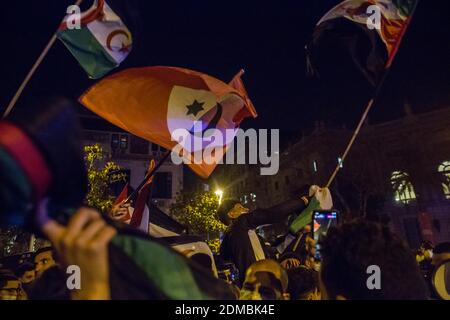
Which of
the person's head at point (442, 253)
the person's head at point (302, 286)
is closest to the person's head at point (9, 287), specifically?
the person's head at point (302, 286)

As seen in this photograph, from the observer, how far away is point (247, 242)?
4527mm

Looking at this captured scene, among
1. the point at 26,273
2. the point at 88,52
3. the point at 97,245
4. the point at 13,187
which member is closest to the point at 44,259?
the point at 26,273

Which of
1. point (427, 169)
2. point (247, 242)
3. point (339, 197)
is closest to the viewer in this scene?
point (247, 242)

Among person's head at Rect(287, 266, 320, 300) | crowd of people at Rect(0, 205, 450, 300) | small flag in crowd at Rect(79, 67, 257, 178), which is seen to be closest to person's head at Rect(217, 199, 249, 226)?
small flag in crowd at Rect(79, 67, 257, 178)

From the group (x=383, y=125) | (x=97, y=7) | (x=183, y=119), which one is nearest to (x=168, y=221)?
(x=183, y=119)

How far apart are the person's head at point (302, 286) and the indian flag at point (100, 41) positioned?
453 cm

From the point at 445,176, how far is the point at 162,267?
38252 millimetres

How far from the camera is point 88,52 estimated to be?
5.48 m

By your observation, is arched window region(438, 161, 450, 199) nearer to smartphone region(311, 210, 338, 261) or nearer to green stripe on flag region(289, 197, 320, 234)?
green stripe on flag region(289, 197, 320, 234)

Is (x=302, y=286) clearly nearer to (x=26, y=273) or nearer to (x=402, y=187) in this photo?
(x=26, y=273)

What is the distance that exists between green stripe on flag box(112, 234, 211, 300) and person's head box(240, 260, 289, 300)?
0.68 metres
